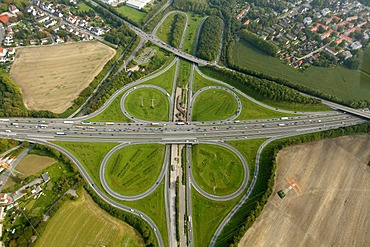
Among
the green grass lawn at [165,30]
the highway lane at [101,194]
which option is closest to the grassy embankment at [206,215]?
the highway lane at [101,194]

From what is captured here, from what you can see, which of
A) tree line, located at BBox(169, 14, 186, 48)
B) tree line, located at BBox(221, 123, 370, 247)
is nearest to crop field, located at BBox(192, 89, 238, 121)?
tree line, located at BBox(221, 123, 370, 247)

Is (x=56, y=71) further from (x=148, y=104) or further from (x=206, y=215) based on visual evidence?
(x=206, y=215)

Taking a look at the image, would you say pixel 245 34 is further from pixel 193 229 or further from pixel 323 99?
pixel 193 229

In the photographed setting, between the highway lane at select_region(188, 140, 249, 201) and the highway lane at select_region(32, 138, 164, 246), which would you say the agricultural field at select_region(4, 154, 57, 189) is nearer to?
the highway lane at select_region(32, 138, 164, 246)

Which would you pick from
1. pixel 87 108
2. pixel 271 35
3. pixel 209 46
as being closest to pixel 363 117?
pixel 271 35

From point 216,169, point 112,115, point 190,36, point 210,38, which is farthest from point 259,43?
point 112,115

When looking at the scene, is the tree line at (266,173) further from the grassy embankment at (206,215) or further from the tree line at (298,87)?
the tree line at (298,87)
